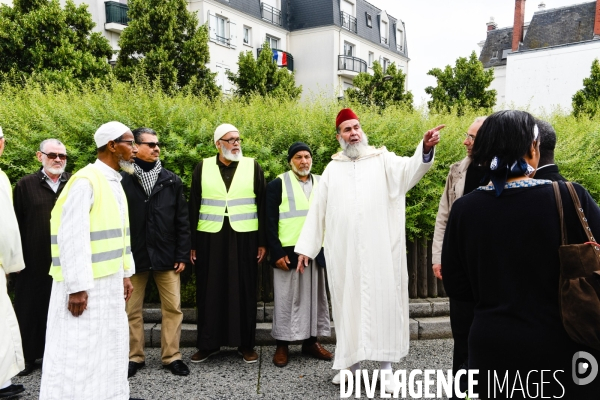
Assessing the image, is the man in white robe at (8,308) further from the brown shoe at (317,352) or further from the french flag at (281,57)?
the french flag at (281,57)

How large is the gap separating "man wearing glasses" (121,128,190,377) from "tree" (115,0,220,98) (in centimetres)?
1153

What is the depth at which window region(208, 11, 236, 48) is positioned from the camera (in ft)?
90.8

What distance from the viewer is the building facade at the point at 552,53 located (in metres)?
34.9

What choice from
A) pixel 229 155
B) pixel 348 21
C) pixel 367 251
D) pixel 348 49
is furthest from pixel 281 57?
pixel 367 251

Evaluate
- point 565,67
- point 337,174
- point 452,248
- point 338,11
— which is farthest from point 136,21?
point 565,67

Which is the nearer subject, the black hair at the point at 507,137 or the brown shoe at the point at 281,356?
the black hair at the point at 507,137

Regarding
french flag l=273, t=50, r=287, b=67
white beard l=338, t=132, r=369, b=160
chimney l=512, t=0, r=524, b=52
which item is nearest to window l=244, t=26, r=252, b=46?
french flag l=273, t=50, r=287, b=67

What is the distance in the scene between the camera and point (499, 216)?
219 centimetres

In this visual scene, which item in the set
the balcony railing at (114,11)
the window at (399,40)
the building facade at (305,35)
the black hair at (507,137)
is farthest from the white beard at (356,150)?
the window at (399,40)

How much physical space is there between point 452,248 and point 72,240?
2.46 metres

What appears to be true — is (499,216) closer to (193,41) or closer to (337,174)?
(337,174)

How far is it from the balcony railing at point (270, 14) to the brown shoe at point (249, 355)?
29.6 metres

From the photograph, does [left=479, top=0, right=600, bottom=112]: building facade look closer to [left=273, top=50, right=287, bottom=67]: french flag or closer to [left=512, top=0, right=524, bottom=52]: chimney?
[left=512, top=0, right=524, bottom=52]: chimney

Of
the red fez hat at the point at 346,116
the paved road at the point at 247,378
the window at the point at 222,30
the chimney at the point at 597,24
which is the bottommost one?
the paved road at the point at 247,378
